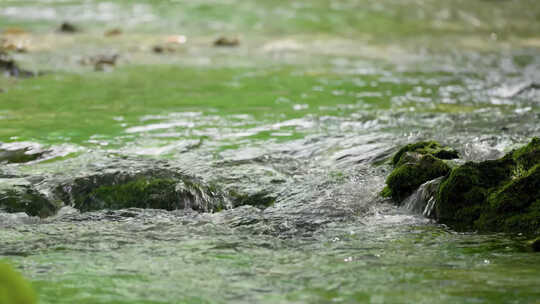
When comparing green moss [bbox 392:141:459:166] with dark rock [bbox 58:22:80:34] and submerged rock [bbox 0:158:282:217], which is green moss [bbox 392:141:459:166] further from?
dark rock [bbox 58:22:80:34]

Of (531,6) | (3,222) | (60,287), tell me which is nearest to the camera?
(60,287)

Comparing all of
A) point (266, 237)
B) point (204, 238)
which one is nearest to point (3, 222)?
point (204, 238)

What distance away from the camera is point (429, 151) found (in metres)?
10.5

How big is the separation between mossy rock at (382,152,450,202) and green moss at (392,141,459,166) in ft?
2.47

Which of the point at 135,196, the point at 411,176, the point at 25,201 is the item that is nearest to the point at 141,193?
the point at 135,196

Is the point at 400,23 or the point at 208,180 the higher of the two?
the point at 400,23

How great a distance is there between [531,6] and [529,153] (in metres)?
43.7

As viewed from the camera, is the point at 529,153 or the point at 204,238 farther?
the point at 529,153

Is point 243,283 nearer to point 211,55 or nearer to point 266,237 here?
point 266,237

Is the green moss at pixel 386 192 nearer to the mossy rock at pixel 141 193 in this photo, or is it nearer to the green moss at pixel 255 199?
the green moss at pixel 255 199

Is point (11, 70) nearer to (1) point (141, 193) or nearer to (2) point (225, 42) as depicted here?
(2) point (225, 42)

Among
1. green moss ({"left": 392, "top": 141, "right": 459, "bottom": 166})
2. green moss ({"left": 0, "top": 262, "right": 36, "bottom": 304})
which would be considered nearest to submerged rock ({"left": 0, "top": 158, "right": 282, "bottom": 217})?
green moss ({"left": 392, "top": 141, "right": 459, "bottom": 166})

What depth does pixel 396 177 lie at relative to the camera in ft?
31.4

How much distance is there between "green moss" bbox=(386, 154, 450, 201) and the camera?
9.52m
